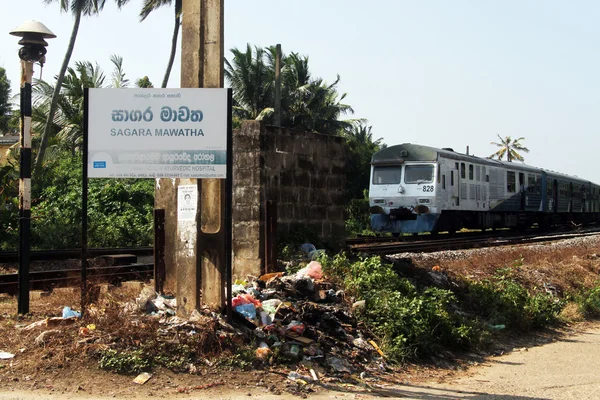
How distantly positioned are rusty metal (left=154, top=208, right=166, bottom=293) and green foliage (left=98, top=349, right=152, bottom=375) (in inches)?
101

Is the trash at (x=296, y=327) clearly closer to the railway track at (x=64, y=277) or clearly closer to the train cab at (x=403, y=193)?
the railway track at (x=64, y=277)

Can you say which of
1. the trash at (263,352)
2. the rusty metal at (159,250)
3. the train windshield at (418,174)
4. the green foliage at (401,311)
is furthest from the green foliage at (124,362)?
the train windshield at (418,174)

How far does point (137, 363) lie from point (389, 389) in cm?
237

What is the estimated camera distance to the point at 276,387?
21.5 ft

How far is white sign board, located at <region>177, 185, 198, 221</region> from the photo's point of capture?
7.68 meters

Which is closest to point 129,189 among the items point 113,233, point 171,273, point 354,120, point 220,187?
point 113,233

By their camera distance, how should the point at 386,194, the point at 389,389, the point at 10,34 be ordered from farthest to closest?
the point at 386,194
the point at 10,34
the point at 389,389

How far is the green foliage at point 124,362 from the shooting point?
6.45 meters

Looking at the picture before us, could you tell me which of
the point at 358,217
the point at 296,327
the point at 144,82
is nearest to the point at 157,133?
the point at 296,327

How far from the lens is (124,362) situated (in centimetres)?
647

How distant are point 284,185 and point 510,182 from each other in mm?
20839

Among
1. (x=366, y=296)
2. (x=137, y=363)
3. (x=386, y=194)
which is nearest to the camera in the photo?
(x=137, y=363)

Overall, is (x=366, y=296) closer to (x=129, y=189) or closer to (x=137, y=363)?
(x=137, y=363)

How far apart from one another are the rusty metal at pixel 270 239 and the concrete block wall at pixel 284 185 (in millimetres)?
110
